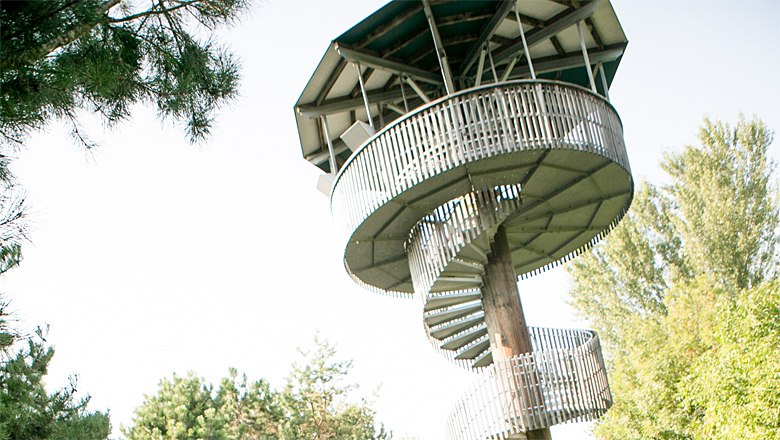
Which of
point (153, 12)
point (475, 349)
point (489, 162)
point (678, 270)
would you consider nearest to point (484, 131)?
point (489, 162)

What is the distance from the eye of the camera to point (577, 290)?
22.8 metres

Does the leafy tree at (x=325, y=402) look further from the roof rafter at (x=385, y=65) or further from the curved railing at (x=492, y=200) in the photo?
the roof rafter at (x=385, y=65)

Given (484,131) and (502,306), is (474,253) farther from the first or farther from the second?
(484,131)

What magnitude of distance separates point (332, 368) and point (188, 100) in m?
20.4

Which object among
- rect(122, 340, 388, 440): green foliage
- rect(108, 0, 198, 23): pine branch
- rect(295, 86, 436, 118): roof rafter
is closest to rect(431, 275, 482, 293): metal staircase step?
rect(295, 86, 436, 118): roof rafter

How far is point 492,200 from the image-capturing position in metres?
9.69

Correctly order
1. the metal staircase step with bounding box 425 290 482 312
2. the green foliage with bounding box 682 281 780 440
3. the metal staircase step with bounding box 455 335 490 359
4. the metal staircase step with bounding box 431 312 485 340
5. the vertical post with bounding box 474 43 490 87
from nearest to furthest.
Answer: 1. the vertical post with bounding box 474 43 490 87
2. the metal staircase step with bounding box 425 290 482 312
3. the green foliage with bounding box 682 281 780 440
4. the metal staircase step with bounding box 431 312 485 340
5. the metal staircase step with bounding box 455 335 490 359

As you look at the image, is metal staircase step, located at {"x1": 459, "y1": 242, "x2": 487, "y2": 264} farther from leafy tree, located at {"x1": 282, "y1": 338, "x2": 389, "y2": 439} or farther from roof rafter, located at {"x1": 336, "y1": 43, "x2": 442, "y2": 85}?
leafy tree, located at {"x1": 282, "y1": 338, "x2": 389, "y2": 439}

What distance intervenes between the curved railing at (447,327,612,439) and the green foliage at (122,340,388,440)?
36.1ft

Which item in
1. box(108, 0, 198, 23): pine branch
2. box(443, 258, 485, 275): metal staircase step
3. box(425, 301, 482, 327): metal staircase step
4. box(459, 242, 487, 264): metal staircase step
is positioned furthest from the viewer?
box(425, 301, 482, 327): metal staircase step

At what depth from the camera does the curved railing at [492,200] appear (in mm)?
8781

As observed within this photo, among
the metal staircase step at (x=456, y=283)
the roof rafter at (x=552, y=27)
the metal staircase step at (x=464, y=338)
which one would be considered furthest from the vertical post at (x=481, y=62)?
the metal staircase step at (x=464, y=338)

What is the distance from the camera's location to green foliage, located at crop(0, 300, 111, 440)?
412 inches

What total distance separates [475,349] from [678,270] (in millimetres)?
11403
